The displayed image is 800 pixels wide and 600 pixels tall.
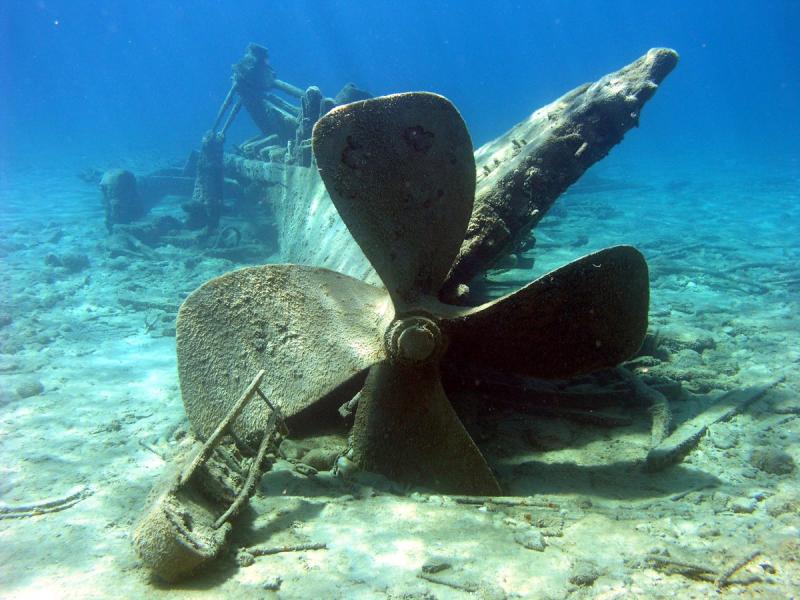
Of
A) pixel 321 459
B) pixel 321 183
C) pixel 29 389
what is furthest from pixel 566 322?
pixel 29 389

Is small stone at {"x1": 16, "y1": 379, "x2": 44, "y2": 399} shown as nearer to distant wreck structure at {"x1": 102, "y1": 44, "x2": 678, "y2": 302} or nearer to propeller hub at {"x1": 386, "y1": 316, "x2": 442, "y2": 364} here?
distant wreck structure at {"x1": 102, "y1": 44, "x2": 678, "y2": 302}

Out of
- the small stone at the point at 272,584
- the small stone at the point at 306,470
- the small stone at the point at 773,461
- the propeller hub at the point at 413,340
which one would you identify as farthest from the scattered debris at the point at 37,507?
the small stone at the point at 773,461

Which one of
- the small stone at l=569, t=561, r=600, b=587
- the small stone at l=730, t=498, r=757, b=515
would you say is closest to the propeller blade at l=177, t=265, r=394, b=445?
the small stone at l=569, t=561, r=600, b=587

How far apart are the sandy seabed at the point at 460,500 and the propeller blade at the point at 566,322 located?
2.74ft

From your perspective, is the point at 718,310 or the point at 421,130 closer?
the point at 421,130

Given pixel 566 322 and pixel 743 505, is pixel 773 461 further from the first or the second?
pixel 566 322

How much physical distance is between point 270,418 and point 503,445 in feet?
6.64

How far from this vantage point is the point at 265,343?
3799mm

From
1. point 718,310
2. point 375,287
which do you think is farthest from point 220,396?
point 718,310

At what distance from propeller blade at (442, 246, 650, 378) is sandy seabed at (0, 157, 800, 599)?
2.74 ft

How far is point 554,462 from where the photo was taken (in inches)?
151

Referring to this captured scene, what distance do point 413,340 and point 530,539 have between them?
4.91ft

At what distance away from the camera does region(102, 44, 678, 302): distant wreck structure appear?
4.53m

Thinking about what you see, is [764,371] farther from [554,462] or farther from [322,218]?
[322,218]
